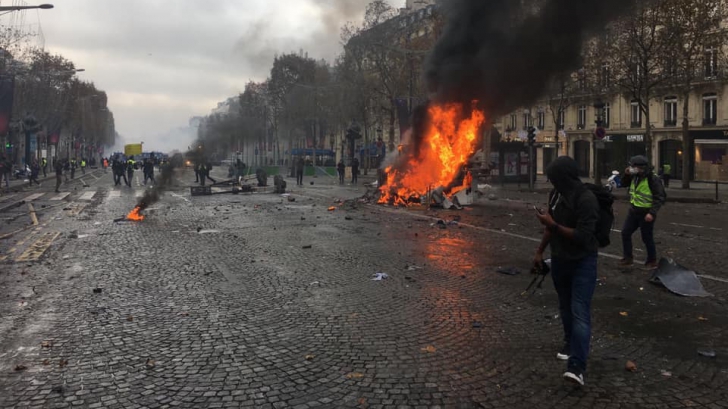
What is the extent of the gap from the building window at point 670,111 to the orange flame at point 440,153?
27.6 meters

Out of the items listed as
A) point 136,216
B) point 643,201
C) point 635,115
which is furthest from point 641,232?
point 635,115

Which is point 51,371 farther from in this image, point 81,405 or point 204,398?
point 204,398

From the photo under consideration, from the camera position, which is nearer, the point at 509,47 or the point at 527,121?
the point at 509,47

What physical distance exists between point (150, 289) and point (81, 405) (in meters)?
3.41

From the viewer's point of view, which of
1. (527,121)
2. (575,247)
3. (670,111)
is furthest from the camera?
(527,121)

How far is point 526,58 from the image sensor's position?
1516 centimetres

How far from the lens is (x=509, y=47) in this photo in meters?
15.0

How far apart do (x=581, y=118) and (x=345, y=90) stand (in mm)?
21600

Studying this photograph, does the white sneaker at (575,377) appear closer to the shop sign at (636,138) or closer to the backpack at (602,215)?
the backpack at (602,215)

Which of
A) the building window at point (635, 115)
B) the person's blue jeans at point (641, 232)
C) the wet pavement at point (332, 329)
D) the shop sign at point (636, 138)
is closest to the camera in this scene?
the wet pavement at point (332, 329)

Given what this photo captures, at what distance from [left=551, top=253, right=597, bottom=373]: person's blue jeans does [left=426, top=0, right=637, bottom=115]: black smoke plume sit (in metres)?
10.8

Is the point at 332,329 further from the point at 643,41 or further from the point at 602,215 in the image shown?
the point at 643,41

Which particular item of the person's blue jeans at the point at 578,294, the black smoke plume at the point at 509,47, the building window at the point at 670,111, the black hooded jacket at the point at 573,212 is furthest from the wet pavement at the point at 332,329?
the building window at the point at 670,111

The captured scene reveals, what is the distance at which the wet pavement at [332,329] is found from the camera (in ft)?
12.6
